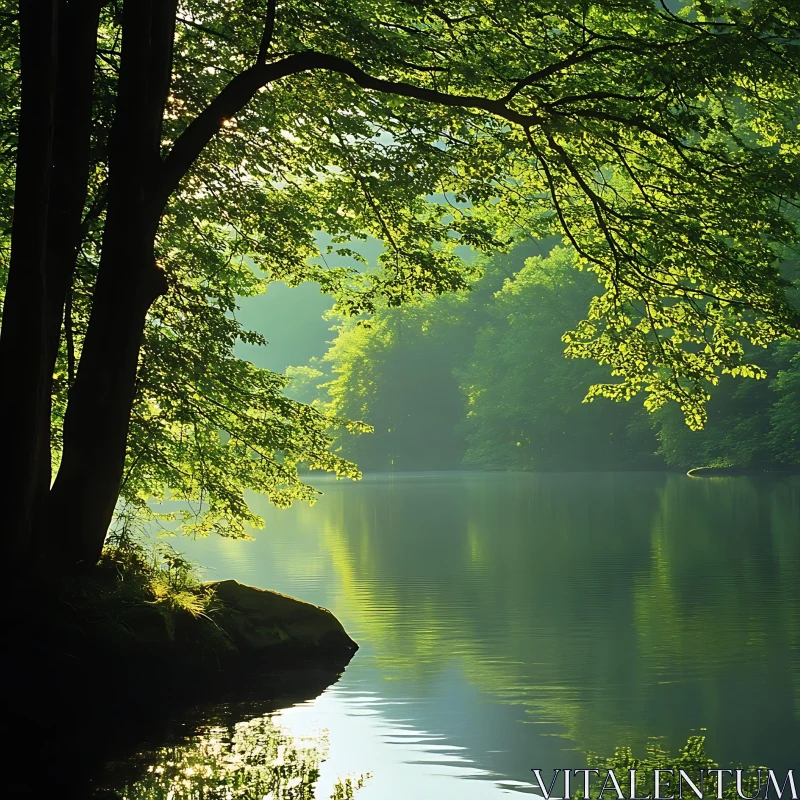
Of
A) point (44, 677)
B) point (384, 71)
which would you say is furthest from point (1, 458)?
point (384, 71)

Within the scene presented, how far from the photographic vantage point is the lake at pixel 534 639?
713 centimetres

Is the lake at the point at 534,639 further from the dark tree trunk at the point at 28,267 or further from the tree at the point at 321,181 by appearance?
the tree at the point at 321,181

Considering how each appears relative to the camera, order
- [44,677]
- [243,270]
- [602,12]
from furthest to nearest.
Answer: [243,270], [602,12], [44,677]

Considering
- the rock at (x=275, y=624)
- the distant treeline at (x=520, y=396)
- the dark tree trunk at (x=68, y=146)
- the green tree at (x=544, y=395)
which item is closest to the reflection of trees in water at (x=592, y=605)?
the rock at (x=275, y=624)

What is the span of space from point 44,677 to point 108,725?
603 millimetres

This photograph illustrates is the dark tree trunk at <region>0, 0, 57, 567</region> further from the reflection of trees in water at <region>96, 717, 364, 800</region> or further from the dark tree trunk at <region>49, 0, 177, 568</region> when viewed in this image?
the reflection of trees in water at <region>96, 717, 364, 800</region>

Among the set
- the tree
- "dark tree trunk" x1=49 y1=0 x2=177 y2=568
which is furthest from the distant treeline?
"dark tree trunk" x1=49 y1=0 x2=177 y2=568

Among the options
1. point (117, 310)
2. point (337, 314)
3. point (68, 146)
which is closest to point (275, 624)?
point (337, 314)

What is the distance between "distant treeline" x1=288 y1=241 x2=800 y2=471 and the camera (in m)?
41.3

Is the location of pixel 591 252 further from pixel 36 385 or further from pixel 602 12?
pixel 36 385

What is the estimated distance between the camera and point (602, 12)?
29.1 ft

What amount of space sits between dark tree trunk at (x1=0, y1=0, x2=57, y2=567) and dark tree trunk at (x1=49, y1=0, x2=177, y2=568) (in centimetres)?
105

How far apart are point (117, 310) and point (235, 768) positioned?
3.54 m

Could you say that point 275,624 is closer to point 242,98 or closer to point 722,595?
point 242,98
